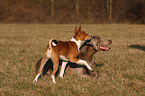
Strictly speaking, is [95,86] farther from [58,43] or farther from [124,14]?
[124,14]

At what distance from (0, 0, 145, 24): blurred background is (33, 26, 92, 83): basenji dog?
30.9 metres

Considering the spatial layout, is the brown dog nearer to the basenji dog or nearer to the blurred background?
the basenji dog

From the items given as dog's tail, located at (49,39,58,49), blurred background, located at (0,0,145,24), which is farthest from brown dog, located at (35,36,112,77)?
blurred background, located at (0,0,145,24)

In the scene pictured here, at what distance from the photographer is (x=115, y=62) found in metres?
8.40

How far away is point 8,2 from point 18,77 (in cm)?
3917

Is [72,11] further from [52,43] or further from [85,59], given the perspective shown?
[52,43]

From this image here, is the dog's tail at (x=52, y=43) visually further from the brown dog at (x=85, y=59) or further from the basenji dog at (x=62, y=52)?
the brown dog at (x=85, y=59)

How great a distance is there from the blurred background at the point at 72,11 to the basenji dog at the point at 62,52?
30.9 meters

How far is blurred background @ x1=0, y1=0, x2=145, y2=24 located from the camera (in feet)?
124

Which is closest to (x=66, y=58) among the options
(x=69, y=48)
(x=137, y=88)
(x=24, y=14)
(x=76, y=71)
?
(x=69, y=48)

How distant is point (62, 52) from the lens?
5574mm

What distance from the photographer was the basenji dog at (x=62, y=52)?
211 inches

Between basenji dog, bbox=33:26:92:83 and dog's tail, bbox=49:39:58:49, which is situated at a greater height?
dog's tail, bbox=49:39:58:49

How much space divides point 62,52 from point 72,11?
3748 centimetres
